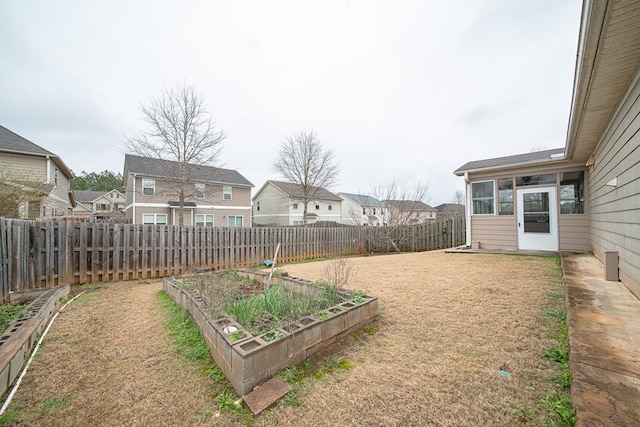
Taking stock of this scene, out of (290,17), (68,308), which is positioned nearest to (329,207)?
(290,17)

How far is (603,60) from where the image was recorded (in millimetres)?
3002

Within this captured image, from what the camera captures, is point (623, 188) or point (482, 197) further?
point (482, 197)

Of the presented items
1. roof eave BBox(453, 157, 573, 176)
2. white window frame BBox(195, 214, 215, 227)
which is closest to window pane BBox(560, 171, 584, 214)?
roof eave BBox(453, 157, 573, 176)

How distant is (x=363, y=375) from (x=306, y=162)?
22.3 meters

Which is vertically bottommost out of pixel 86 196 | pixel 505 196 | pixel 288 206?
pixel 505 196

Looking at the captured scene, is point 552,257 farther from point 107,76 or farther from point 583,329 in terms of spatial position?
point 107,76

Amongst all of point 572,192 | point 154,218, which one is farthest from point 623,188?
point 154,218

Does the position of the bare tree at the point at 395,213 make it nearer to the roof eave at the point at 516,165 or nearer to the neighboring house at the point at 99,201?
the roof eave at the point at 516,165

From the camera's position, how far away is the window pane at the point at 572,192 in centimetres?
733

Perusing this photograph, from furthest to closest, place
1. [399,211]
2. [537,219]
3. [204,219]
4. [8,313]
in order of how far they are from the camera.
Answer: [204,219] → [399,211] → [537,219] → [8,313]

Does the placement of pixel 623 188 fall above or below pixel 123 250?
above

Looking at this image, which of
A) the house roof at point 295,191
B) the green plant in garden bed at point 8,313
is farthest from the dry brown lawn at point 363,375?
the house roof at point 295,191

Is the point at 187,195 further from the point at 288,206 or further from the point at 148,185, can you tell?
the point at 288,206

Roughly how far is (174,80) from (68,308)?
12.7 meters
